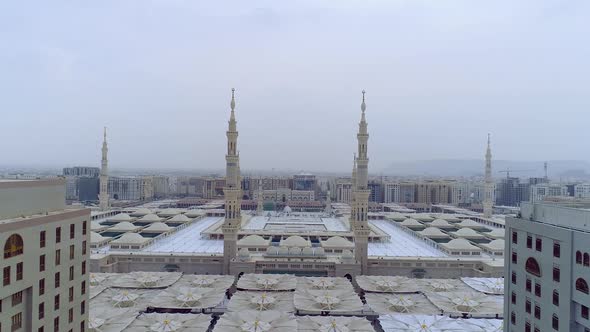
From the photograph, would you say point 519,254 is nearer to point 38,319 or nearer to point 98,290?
point 38,319

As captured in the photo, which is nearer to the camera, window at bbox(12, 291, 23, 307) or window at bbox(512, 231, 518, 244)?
window at bbox(12, 291, 23, 307)

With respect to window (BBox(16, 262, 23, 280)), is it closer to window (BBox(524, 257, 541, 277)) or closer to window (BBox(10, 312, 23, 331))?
window (BBox(10, 312, 23, 331))

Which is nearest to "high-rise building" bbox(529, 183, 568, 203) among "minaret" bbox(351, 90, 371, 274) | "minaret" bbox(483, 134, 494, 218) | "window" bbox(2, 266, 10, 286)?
"minaret" bbox(483, 134, 494, 218)

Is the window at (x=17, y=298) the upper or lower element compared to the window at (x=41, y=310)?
upper

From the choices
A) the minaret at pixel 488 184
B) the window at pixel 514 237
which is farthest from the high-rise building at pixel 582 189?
the window at pixel 514 237

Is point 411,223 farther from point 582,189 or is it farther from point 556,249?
point 582,189

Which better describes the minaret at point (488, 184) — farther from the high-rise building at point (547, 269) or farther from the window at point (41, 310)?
the window at point (41, 310)
